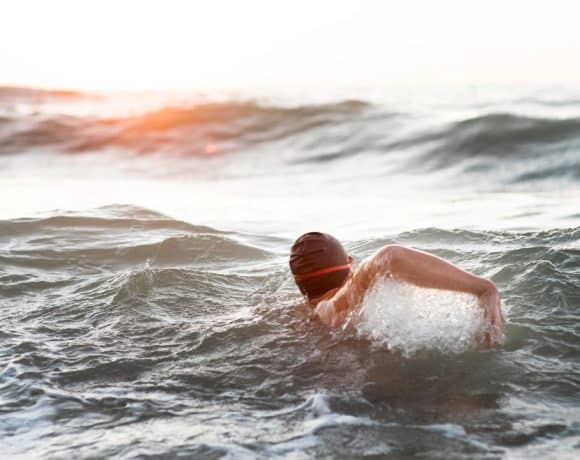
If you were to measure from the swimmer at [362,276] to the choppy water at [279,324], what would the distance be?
5.9 inches

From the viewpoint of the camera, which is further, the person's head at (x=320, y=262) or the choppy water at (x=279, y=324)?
the person's head at (x=320, y=262)

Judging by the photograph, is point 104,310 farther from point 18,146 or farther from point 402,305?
point 18,146

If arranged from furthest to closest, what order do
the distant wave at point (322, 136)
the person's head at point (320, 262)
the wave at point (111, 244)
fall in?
the distant wave at point (322, 136), the wave at point (111, 244), the person's head at point (320, 262)

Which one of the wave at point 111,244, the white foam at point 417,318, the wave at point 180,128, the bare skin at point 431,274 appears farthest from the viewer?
Result: the wave at point 180,128

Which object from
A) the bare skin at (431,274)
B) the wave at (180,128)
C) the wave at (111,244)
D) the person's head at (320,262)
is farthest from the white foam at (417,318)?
the wave at (180,128)

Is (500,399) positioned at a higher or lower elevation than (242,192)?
lower

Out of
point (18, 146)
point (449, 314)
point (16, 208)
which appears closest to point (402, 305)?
point (449, 314)

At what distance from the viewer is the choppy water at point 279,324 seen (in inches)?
174

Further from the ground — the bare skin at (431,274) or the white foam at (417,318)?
the bare skin at (431,274)

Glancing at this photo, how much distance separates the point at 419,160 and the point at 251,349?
12678 millimetres

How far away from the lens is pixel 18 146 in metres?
24.2

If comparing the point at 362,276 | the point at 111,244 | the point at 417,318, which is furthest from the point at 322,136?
the point at 362,276

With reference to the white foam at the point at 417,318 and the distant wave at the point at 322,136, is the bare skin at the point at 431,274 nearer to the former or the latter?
the white foam at the point at 417,318

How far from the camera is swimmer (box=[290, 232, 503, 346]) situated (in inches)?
191
